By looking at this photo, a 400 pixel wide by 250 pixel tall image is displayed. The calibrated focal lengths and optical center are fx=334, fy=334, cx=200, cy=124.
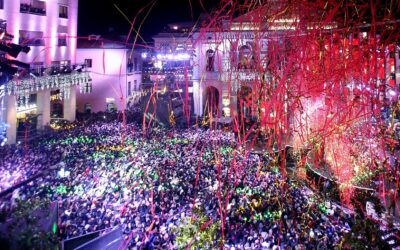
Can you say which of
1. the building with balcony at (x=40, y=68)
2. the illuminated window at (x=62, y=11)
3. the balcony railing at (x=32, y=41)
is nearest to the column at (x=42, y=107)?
the building with balcony at (x=40, y=68)

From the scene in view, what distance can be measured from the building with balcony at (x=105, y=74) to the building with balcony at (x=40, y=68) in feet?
14.9

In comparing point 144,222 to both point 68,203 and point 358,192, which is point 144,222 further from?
point 358,192

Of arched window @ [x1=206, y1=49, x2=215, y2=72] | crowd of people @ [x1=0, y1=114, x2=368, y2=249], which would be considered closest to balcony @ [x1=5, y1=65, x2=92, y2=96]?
crowd of people @ [x1=0, y1=114, x2=368, y2=249]

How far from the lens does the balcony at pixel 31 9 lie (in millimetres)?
19303

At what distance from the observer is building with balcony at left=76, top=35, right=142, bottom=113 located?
1134 inches

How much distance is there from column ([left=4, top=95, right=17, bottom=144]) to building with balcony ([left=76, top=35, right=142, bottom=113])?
10.1 metres

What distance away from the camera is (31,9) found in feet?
65.4

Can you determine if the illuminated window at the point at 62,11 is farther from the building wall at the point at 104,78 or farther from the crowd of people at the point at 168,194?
the crowd of people at the point at 168,194

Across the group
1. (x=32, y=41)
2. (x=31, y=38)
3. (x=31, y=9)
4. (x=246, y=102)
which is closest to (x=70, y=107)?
(x=32, y=41)

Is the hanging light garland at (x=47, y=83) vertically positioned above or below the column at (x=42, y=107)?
above

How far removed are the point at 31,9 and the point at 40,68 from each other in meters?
3.80

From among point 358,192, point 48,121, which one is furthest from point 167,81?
point 358,192

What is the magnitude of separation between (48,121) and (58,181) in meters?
12.4

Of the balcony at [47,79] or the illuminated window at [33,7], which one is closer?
the balcony at [47,79]
